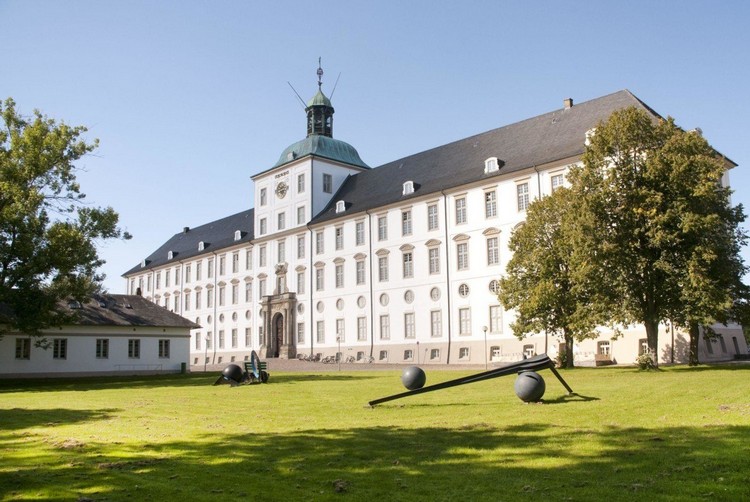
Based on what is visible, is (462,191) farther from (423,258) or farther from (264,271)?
(264,271)

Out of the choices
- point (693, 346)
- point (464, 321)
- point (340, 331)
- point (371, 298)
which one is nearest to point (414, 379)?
point (693, 346)

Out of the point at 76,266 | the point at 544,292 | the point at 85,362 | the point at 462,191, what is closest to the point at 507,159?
the point at 462,191

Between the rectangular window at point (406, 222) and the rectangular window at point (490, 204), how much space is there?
6909 millimetres

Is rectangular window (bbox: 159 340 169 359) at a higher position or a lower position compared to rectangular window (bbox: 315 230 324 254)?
lower

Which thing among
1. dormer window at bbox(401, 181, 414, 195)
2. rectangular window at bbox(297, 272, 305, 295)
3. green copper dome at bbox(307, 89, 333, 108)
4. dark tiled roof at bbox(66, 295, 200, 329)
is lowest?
dark tiled roof at bbox(66, 295, 200, 329)

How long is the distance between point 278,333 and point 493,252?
77.3 ft

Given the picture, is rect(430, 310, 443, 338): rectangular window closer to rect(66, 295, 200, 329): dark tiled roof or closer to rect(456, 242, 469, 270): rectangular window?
rect(456, 242, 469, 270): rectangular window

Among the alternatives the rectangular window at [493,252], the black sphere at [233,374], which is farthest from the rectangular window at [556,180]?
the black sphere at [233,374]

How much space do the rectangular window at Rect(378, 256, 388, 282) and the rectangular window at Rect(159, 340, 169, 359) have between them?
1551 cm

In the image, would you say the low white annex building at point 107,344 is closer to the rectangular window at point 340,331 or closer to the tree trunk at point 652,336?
the rectangular window at point 340,331

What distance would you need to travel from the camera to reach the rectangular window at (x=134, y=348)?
4384cm

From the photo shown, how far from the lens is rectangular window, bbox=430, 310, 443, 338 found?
44.8 meters

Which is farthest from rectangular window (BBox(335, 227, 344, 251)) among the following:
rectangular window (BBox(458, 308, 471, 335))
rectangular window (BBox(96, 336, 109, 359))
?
rectangular window (BBox(96, 336, 109, 359))

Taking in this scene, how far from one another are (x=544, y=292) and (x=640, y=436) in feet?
63.4
